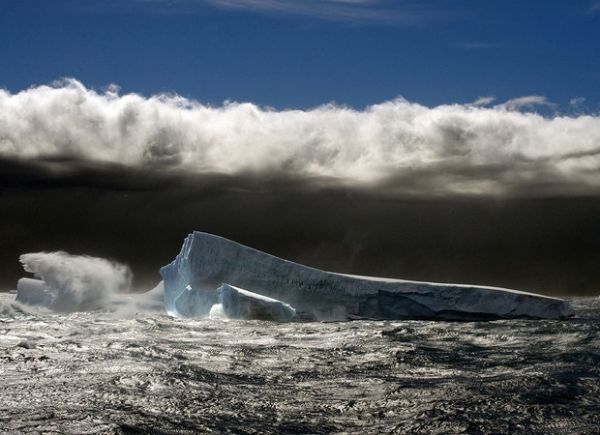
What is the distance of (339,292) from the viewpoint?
22.8 m

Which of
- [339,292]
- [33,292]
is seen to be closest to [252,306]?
[339,292]

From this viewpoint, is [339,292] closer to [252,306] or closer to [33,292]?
[252,306]

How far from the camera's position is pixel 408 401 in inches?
340

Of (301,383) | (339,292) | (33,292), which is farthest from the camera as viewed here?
(33,292)

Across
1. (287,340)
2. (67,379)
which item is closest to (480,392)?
(67,379)

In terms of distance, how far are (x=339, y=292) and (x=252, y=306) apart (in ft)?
9.40

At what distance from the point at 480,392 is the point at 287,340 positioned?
24.5ft

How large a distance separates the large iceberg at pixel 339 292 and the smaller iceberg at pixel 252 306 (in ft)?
1.82

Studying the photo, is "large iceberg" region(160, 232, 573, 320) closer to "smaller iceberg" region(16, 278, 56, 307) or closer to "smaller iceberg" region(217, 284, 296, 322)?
"smaller iceberg" region(217, 284, 296, 322)

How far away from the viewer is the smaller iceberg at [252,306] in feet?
71.4

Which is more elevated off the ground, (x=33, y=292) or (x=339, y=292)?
(x=339, y=292)

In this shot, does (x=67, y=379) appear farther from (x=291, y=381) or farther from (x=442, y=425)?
(x=442, y=425)

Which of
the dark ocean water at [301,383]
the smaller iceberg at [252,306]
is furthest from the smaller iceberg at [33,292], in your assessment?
the dark ocean water at [301,383]

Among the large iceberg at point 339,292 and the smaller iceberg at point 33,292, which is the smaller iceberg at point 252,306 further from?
the smaller iceberg at point 33,292
